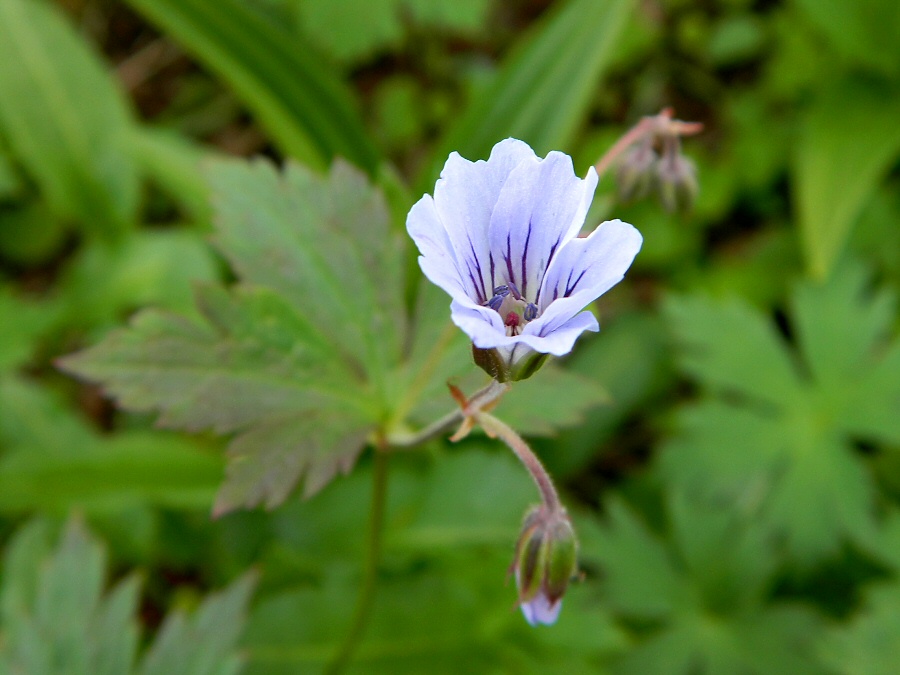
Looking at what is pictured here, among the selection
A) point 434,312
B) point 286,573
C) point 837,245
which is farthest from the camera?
point 837,245

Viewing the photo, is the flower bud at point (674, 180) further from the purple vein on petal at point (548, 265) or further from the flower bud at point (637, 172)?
the purple vein on petal at point (548, 265)

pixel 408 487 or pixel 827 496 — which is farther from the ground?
pixel 408 487

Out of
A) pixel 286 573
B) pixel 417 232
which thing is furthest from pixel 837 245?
pixel 417 232

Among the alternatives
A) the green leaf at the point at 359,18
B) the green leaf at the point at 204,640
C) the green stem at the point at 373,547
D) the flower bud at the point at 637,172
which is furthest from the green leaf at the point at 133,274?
the flower bud at the point at 637,172

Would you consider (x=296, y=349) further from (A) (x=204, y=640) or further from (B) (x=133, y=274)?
(B) (x=133, y=274)

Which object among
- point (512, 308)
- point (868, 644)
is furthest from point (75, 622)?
point (868, 644)

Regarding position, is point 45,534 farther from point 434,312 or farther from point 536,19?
point 536,19

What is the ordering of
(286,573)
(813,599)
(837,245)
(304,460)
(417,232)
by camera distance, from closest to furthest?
(417,232) < (304,460) < (286,573) < (813,599) < (837,245)
